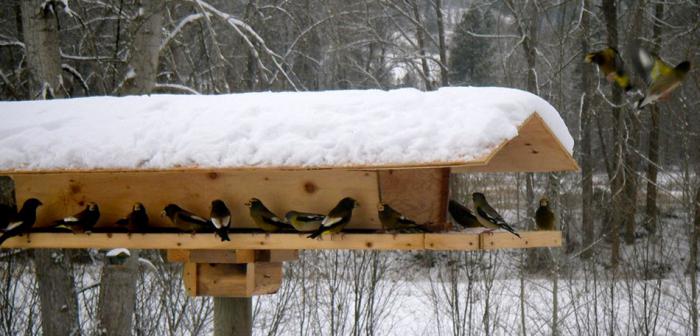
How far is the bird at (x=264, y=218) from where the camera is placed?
13.7 ft

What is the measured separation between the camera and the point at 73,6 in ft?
31.8

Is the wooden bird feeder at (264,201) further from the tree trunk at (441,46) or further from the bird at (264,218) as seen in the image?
the tree trunk at (441,46)

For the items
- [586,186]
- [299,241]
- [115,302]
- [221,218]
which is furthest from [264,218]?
[586,186]

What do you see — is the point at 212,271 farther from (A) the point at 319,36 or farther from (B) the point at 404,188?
(A) the point at 319,36

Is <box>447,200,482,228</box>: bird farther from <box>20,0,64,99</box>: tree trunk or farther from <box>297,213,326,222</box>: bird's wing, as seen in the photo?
<box>20,0,64,99</box>: tree trunk

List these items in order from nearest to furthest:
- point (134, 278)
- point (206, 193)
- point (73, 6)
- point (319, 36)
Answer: point (206, 193), point (134, 278), point (73, 6), point (319, 36)

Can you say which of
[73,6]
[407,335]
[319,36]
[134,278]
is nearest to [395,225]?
[134,278]

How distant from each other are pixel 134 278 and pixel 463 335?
12.2 ft

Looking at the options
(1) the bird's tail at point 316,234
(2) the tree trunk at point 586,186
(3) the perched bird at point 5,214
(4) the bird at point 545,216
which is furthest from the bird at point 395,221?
(2) the tree trunk at point 586,186

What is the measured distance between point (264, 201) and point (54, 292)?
3667 mm

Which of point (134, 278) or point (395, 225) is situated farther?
point (134, 278)

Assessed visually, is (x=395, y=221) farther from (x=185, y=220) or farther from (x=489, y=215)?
(x=185, y=220)

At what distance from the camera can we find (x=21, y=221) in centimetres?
442

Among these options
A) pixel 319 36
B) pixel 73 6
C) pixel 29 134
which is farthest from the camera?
pixel 319 36
